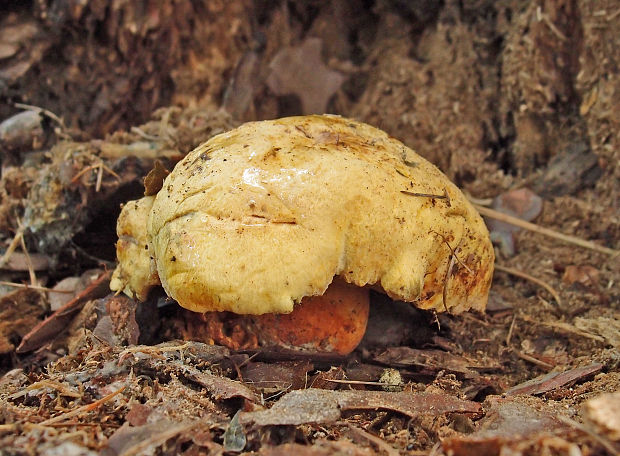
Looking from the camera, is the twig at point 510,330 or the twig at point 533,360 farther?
the twig at point 510,330

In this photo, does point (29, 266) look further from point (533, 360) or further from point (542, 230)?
point (542, 230)

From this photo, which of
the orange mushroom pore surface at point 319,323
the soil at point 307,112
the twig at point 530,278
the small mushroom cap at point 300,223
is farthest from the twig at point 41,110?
the twig at point 530,278

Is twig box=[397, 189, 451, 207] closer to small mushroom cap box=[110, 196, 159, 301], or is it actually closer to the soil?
the soil

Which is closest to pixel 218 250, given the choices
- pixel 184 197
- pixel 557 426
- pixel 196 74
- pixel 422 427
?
pixel 184 197

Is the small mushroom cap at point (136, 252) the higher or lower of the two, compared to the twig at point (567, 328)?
higher

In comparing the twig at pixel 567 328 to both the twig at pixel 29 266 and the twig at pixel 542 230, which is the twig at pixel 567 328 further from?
the twig at pixel 29 266

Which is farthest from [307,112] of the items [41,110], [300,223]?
[300,223]

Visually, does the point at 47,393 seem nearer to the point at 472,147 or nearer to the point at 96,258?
the point at 96,258

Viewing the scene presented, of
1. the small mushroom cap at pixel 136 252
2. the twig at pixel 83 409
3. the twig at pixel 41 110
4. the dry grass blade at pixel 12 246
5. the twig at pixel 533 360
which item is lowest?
the twig at pixel 533 360
